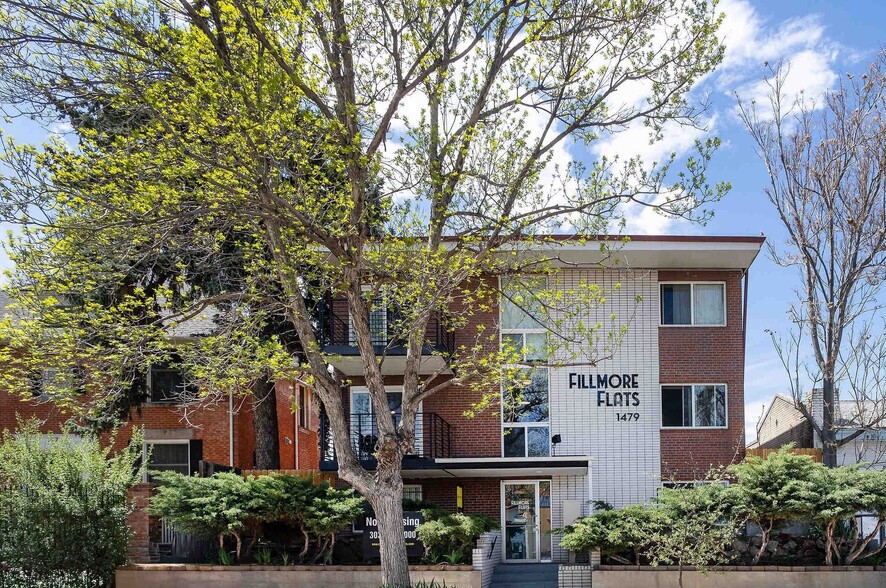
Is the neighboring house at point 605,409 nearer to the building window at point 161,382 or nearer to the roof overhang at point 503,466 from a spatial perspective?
the roof overhang at point 503,466

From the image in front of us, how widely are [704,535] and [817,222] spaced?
11119 millimetres

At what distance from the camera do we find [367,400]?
75.9ft

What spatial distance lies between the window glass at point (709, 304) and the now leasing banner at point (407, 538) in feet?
30.6

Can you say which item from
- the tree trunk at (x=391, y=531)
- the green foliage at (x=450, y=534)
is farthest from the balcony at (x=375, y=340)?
the tree trunk at (x=391, y=531)

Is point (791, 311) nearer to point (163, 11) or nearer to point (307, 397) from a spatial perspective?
point (307, 397)

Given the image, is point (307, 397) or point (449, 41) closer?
point (449, 41)

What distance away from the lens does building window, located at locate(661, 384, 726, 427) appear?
22.9m

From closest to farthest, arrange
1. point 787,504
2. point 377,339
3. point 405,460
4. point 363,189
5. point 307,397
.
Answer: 1. point 363,189
2. point 787,504
3. point 405,460
4. point 377,339
5. point 307,397

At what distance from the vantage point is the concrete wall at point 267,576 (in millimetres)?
18141

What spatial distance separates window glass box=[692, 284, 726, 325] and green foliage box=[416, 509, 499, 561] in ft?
27.4

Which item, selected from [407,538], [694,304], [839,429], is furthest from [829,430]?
[407,538]

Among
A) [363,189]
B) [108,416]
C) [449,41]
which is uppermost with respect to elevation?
[449,41]

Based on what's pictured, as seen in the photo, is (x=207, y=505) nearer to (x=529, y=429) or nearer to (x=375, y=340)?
(x=375, y=340)

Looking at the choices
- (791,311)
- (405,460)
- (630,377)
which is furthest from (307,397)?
(791,311)
